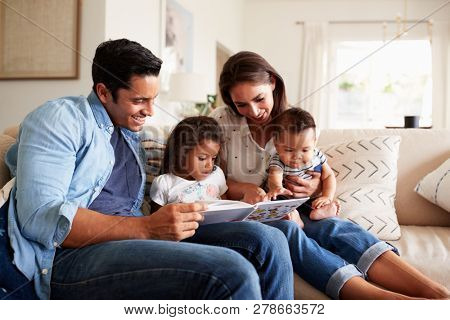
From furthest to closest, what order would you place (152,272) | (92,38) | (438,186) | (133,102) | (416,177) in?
1. (92,38)
2. (416,177)
3. (438,186)
4. (133,102)
5. (152,272)

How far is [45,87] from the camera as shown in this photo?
3.08 metres

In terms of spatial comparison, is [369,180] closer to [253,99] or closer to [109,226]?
[253,99]

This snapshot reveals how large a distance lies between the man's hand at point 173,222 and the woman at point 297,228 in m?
0.40

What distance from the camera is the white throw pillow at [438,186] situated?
1876 millimetres

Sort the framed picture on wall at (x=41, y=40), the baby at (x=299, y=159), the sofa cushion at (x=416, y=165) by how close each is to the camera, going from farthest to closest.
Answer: the framed picture on wall at (x=41, y=40), the sofa cushion at (x=416, y=165), the baby at (x=299, y=159)

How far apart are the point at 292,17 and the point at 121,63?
6.10m

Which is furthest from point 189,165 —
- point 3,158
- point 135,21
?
point 135,21

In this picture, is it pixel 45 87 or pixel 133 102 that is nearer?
pixel 133 102

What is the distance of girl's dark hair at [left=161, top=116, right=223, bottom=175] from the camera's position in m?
1.66

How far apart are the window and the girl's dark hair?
5610mm

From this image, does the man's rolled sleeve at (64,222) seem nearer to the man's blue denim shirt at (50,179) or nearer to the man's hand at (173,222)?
the man's blue denim shirt at (50,179)

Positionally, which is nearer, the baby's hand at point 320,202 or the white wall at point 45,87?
the baby's hand at point 320,202

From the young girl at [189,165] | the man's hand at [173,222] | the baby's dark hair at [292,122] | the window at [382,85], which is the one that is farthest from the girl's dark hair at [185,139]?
the window at [382,85]
